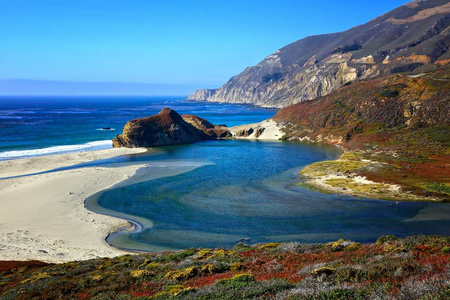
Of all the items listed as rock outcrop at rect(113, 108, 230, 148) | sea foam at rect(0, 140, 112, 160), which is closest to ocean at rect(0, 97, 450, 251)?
sea foam at rect(0, 140, 112, 160)

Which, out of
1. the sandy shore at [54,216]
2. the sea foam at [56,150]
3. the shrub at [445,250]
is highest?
the shrub at [445,250]

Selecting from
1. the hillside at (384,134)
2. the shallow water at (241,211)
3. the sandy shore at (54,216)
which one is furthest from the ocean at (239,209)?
the hillside at (384,134)

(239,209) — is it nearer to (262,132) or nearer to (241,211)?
(241,211)

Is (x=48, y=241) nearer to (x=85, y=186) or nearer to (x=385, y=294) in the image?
(x=85, y=186)

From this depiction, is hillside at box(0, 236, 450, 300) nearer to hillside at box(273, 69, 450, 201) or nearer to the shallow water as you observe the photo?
the shallow water

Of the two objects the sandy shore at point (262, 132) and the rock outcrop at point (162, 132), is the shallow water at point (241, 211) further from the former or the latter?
the sandy shore at point (262, 132)
